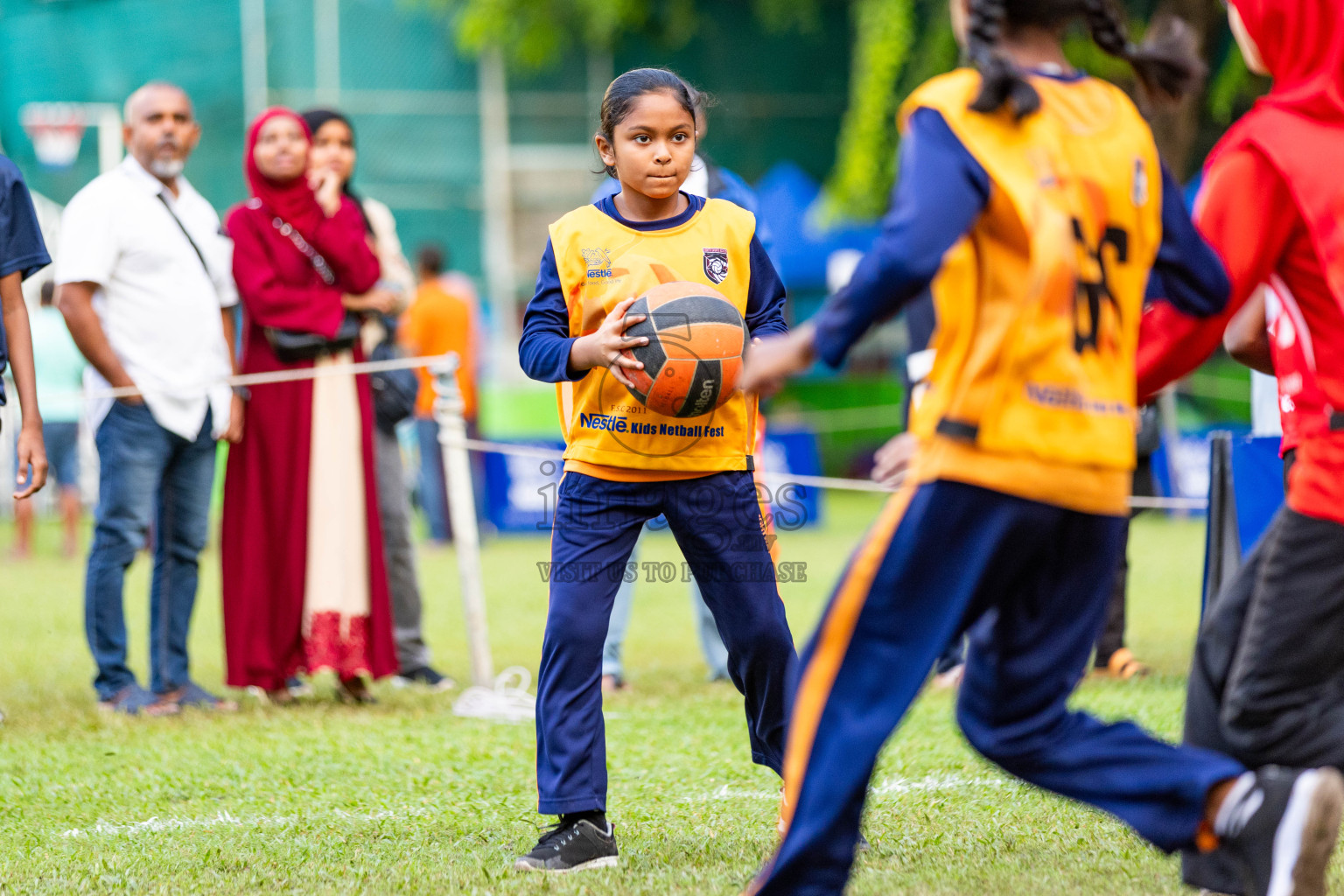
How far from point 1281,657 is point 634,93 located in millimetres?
2088

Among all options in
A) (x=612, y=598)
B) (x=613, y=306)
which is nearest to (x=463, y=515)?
(x=612, y=598)

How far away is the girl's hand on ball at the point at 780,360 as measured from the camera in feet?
9.71

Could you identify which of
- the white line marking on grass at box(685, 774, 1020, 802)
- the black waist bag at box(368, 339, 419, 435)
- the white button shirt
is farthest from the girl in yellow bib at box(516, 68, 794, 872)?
the black waist bag at box(368, 339, 419, 435)

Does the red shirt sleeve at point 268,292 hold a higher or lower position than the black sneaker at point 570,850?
higher

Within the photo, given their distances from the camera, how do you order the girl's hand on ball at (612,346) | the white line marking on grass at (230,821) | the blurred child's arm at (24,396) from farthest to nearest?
the blurred child's arm at (24,396) → the white line marking on grass at (230,821) → the girl's hand on ball at (612,346)

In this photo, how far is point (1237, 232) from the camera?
3125 mm

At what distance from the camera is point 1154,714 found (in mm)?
5969

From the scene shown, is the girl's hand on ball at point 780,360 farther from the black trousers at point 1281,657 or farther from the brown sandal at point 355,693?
the brown sandal at point 355,693

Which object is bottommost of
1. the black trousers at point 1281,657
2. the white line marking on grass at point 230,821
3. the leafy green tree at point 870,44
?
the white line marking on grass at point 230,821

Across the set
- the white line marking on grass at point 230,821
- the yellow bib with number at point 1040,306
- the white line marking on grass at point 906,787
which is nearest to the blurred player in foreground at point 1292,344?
the yellow bib with number at point 1040,306

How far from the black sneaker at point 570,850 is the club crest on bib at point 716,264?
1.43 meters

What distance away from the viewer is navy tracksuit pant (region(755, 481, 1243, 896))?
9.68 feet

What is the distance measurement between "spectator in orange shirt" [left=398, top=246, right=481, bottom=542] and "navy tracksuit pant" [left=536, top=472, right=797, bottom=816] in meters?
10.2

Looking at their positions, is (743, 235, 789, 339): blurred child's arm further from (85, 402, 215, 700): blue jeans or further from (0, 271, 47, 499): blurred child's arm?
(85, 402, 215, 700): blue jeans
